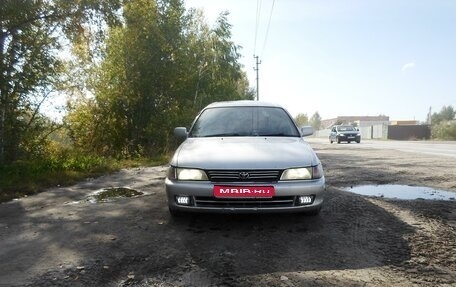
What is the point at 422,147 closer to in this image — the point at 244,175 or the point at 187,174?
the point at 244,175

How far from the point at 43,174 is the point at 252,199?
625 centimetres

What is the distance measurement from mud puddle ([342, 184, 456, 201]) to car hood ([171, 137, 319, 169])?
237 centimetres

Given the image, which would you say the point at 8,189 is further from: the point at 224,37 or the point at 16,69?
the point at 224,37

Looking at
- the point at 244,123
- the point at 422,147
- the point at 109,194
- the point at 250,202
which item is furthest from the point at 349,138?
the point at 250,202

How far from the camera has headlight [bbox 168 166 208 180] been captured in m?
4.03

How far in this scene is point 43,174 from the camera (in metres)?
8.29

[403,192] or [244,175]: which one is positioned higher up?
[244,175]

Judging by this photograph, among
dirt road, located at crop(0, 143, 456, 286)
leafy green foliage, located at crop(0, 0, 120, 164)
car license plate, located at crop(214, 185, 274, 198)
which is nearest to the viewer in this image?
dirt road, located at crop(0, 143, 456, 286)

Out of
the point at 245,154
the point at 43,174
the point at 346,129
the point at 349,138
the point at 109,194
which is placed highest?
the point at 346,129

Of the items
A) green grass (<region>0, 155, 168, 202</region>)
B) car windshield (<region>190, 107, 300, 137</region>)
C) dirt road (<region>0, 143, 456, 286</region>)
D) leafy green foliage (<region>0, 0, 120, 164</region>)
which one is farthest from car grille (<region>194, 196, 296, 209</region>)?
leafy green foliage (<region>0, 0, 120, 164</region>)

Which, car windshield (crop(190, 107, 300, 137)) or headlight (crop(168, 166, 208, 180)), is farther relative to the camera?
car windshield (crop(190, 107, 300, 137))

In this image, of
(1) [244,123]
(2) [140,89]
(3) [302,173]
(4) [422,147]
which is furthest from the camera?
(4) [422,147]

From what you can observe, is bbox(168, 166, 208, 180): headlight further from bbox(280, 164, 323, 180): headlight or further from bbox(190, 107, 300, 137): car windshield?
bbox(190, 107, 300, 137): car windshield

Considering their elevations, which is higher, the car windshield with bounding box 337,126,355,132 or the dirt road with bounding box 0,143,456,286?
the car windshield with bounding box 337,126,355,132
